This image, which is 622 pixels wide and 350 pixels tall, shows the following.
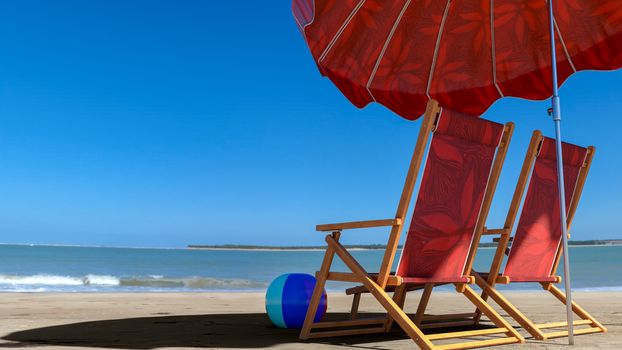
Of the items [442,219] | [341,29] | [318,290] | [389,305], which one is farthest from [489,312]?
[341,29]

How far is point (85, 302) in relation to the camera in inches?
265

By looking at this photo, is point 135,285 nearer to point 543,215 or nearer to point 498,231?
point 498,231

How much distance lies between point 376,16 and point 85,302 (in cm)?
463

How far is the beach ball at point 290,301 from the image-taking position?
14.0 ft

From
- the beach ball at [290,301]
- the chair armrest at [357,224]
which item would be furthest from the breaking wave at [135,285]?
the chair armrest at [357,224]

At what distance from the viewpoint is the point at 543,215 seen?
13.3 feet

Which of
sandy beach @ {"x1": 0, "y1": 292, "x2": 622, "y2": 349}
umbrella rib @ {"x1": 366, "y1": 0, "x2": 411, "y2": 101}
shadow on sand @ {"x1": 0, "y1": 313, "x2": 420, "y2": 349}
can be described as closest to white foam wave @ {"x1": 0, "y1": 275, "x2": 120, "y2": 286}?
sandy beach @ {"x1": 0, "y1": 292, "x2": 622, "y2": 349}

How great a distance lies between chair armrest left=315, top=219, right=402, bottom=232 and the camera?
320cm

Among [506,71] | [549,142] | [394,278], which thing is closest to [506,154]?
[549,142]

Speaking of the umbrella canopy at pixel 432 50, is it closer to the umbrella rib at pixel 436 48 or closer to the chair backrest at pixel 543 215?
the umbrella rib at pixel 436 48

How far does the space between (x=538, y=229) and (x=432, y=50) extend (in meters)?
1.83

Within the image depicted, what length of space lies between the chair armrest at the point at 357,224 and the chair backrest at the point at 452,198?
0.15m

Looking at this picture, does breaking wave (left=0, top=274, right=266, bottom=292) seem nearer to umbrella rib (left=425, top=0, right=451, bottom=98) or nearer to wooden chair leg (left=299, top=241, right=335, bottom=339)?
umbrella rib (left=425, top=0, right=451, bottom=98)

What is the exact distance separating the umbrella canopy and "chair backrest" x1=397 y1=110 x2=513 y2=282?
133 cm
